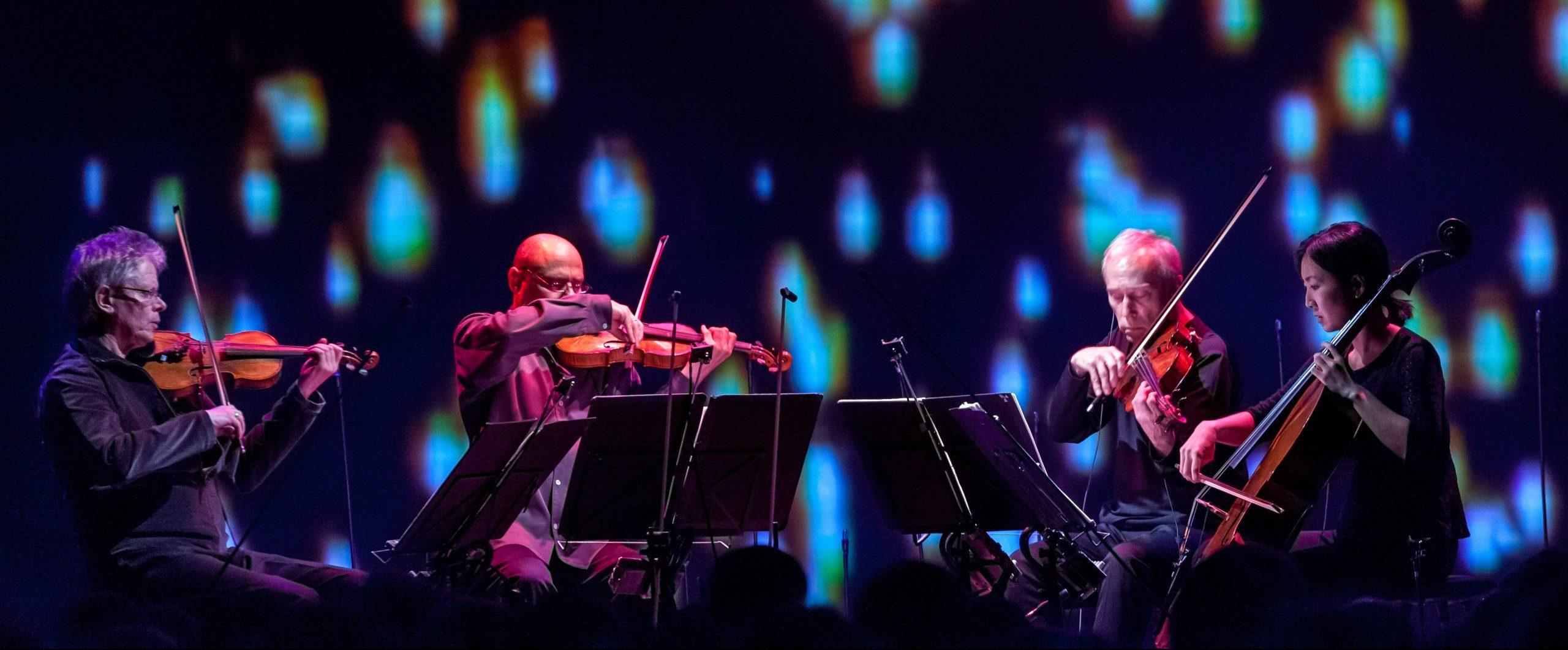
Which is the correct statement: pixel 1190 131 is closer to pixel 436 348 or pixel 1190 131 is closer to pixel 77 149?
pixel 436 348

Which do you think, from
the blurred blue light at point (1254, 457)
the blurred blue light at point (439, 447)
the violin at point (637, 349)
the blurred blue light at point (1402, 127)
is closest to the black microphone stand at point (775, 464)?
the violin at point (637, 349)

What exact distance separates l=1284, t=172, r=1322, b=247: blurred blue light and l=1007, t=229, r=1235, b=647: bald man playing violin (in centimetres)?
100

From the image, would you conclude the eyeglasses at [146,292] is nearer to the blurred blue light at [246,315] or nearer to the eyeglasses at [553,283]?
the eyeglasses at [553,283]

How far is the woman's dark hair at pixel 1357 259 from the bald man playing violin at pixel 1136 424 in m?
0.42

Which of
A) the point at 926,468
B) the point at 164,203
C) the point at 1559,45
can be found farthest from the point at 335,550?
the point at 1559,45

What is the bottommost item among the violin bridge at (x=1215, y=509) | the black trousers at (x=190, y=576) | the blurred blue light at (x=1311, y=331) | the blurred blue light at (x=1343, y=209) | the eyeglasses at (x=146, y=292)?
→ the black trousers at (x=190, y=576)

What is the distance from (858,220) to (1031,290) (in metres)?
0.70

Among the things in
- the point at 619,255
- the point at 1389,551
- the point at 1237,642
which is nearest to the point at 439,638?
the point at 1237,642

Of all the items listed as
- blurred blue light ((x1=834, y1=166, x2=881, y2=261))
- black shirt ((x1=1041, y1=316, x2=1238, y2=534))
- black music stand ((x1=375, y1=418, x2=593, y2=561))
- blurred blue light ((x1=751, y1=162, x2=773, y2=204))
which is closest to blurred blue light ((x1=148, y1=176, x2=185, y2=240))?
black music stand ((x1=375, y1=418, x2=593, y2=561))

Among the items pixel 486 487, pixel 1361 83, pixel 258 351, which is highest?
pixel 1361 83

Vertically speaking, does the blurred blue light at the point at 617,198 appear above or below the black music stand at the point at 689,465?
above

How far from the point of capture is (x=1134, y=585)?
11.1 ft

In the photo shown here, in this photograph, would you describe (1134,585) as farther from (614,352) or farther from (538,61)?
(538,61)

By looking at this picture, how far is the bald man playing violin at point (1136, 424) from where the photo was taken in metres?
3.42
